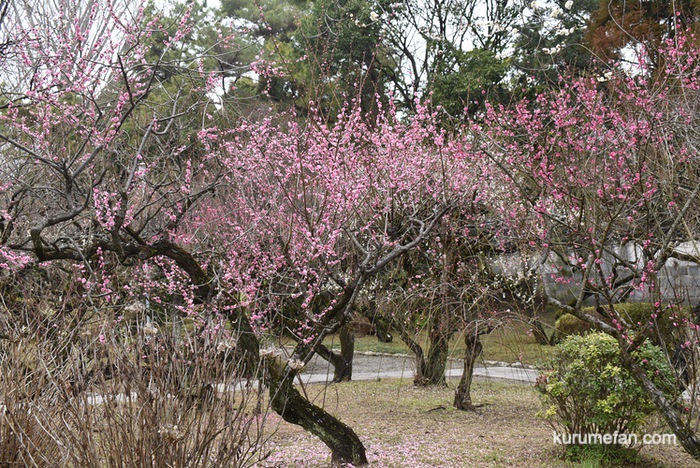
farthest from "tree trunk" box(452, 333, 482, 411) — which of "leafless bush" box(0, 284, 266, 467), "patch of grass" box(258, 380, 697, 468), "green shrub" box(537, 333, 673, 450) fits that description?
"leafless bush" box(0, 284, 266, 467)

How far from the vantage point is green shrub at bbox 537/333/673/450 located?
5.16 m

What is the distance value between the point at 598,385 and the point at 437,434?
2.10 meters

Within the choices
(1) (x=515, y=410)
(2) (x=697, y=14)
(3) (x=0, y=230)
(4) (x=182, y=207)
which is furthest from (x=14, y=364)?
(2) (x=697, y=14)

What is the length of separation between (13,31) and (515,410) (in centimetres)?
756

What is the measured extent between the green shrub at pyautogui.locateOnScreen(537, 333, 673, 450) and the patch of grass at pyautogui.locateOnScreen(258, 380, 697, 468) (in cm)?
35

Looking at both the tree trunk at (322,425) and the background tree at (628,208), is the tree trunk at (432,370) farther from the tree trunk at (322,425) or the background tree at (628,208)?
the tree trunk at (322,425)

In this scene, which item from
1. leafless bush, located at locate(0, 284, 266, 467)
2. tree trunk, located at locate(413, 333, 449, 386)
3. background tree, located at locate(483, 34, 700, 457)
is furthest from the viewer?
tree trunk, located at locate(413, 333, 449, 386)

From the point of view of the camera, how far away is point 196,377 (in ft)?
9.23

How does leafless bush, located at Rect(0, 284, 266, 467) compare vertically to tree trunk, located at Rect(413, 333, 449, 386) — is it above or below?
above

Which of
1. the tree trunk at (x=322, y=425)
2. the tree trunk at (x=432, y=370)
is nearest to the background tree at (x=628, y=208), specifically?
the tree trunk at (x=322, y=425)

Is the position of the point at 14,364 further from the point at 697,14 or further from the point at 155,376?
the point at 697,14

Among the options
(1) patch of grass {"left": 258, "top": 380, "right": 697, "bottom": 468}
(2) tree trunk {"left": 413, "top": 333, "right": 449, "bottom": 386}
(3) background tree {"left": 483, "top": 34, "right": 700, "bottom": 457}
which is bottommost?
(1) patch of grass {"left": 258, "top": 380, "right": 697, "bottom": 468}

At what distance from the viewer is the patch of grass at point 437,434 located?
5453 millimetres

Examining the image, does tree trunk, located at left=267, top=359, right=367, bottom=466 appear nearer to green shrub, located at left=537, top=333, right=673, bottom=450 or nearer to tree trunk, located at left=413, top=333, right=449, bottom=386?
green shrub, located at left=537, top=333, right=673, bottom=450
